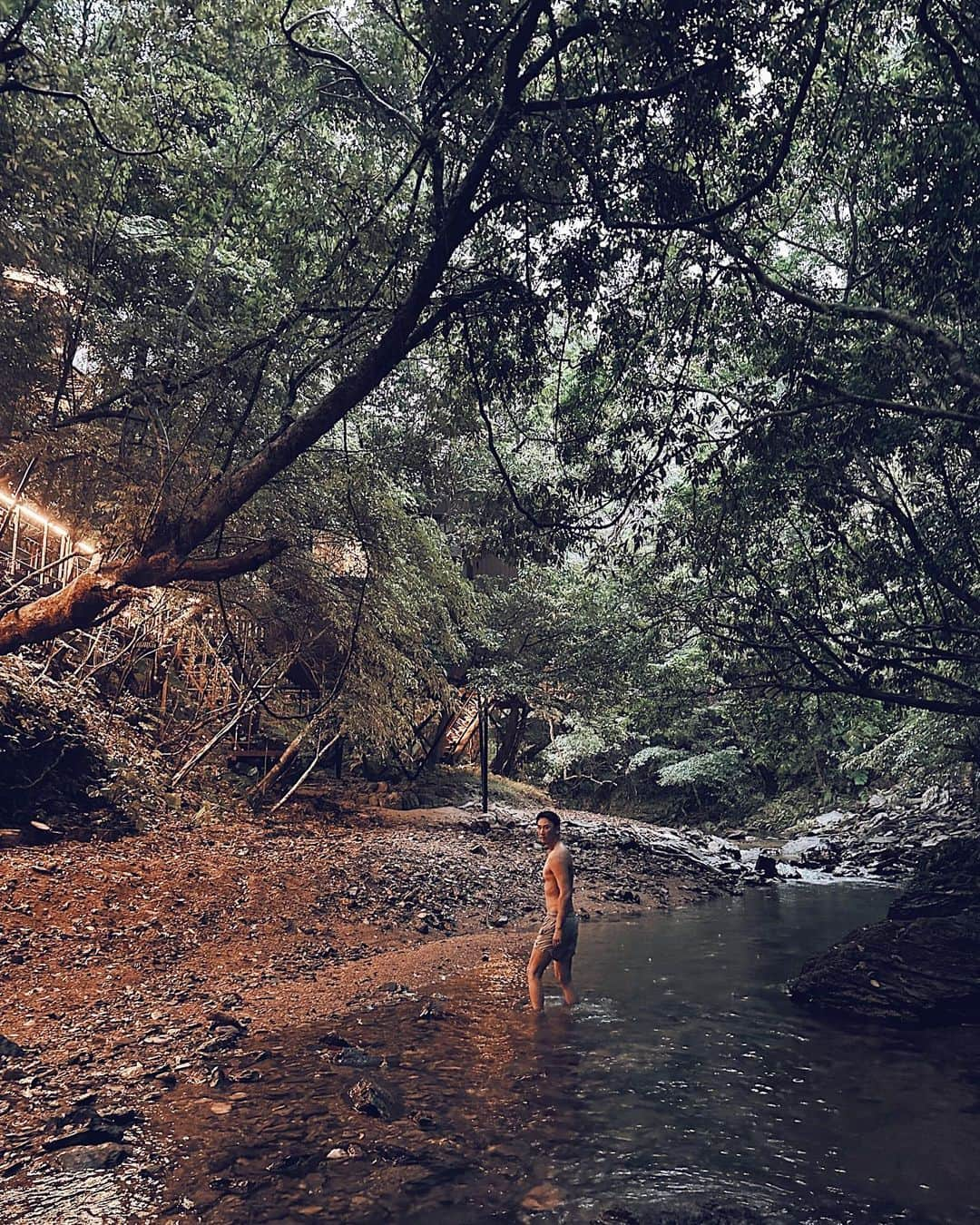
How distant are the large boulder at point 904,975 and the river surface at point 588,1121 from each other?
0.36 m

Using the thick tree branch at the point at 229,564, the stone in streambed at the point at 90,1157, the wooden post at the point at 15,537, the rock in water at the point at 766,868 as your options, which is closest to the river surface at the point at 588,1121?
the stone in streambed at the point at 90,1157

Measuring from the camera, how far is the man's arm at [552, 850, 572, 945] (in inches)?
326

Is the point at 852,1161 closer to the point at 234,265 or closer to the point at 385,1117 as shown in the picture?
the point at 385,1117

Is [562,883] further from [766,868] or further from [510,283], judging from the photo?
[766,868]

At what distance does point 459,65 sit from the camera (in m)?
5.75

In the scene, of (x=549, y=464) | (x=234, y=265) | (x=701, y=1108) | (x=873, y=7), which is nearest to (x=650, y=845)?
(x=549, y=464)

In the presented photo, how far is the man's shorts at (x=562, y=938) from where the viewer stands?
8.23 metres

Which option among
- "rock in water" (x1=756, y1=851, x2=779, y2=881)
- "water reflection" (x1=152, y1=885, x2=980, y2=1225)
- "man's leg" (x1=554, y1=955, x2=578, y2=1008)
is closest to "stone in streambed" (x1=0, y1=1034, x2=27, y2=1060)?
"water reflection" (x1=152, y1=885, x2=980, y2=1225)

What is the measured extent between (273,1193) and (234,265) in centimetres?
892

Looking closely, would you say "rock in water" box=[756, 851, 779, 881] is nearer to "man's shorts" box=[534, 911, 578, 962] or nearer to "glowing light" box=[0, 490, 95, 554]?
"man's shorts" box=[534, 911, 578, 962]

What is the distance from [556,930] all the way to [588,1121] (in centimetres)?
259

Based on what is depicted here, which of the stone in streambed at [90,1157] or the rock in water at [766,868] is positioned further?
the rock in water at [766,868]

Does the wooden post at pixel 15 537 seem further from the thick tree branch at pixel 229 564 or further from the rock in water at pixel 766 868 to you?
the rock in water at pixel 766 868

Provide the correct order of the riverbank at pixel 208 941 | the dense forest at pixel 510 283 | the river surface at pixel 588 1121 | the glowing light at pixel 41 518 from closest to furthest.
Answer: the river surface at pixel 588 1121, the riverbank at pixel 208 941, the dense forest at pixel 510 283, the glowing light at pixel 41 518
